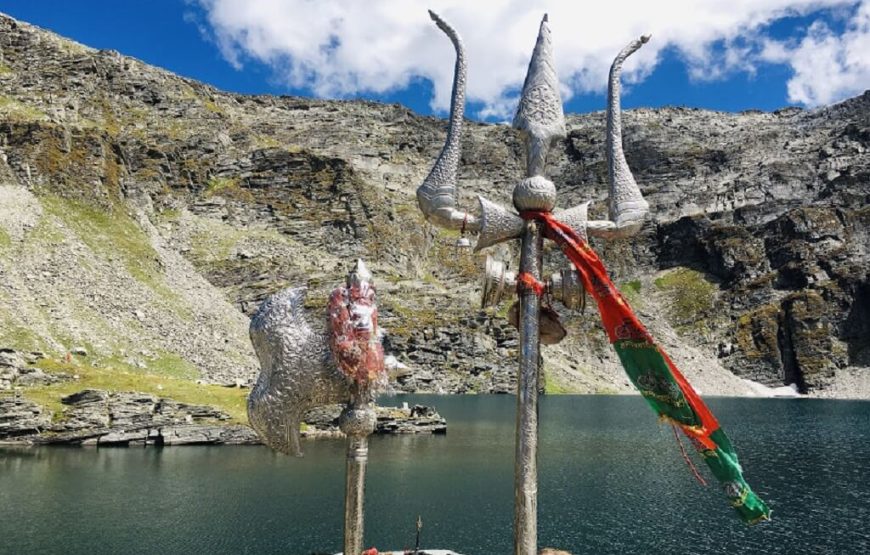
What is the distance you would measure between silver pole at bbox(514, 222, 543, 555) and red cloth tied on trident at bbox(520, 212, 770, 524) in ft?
1.73

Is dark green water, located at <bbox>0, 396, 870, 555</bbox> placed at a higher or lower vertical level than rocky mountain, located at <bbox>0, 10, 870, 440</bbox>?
lower

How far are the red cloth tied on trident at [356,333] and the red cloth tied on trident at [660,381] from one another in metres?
3.36

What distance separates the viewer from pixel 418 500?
4012 centimetres

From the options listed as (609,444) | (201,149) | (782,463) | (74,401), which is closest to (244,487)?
(74,401)

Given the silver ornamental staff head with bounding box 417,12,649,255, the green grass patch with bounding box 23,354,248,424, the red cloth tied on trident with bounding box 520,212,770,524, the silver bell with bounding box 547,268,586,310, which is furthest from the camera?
the green grass patch with bounding box 23,354,248,424

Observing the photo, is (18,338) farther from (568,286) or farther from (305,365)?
(568,286)

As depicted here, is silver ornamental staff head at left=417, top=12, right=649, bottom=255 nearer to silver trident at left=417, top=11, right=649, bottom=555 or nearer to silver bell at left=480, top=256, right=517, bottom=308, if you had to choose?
silver trident at left=417, top=11, right=649, bottom=555

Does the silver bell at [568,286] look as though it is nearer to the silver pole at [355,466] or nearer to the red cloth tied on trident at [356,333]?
the red cloth tied on trident at [356,333]

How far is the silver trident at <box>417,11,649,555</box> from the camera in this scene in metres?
11.3

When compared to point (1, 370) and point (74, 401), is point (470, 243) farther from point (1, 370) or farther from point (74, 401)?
point (1, 370)

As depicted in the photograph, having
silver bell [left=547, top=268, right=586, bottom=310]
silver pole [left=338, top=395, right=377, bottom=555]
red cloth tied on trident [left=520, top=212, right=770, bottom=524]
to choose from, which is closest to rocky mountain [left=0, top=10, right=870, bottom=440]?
silver bell [left=547, top=268, right=586, bottom=310]

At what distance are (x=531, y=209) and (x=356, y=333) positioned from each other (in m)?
3.60

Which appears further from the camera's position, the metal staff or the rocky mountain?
the rocky mountain

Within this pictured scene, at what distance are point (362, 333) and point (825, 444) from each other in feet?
247
